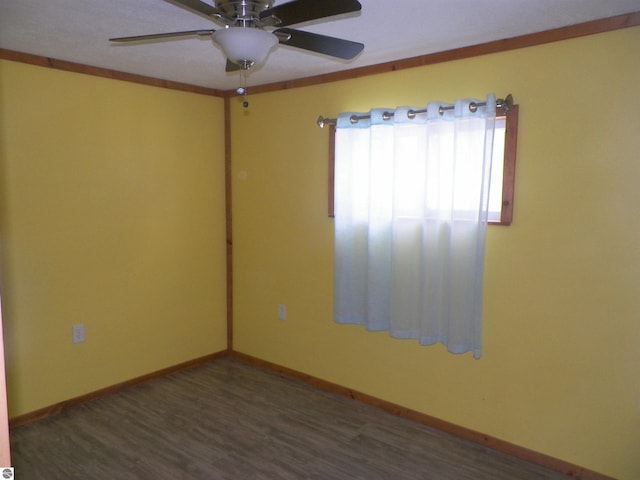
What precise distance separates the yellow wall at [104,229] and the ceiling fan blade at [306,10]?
1.92 metres

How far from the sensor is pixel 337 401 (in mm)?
3137

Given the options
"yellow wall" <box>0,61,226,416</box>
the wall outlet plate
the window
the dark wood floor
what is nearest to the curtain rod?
the window

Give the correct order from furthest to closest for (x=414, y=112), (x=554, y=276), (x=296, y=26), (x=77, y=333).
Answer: (x=77, y=333) → (x=414, y=112) → (x=554, y=276) → (x=296, y=26)

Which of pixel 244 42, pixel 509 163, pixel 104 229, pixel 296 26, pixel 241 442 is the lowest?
pixel 241 442

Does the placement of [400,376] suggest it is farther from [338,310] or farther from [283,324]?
[283,324]

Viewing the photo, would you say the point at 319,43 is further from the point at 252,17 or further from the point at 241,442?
the point at 241,442

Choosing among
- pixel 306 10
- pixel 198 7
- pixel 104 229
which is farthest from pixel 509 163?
pixel 104 229

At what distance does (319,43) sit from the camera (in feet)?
5.49

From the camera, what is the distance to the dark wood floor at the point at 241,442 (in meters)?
2.35

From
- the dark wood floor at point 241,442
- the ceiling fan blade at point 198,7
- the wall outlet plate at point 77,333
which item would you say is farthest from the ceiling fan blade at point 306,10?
the wall outlet plate at point 77,333

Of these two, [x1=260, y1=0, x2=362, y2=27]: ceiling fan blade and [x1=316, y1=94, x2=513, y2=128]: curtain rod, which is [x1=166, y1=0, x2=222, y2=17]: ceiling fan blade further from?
[x1=316, y1=94, x2=513, y2=128]: curtain rod

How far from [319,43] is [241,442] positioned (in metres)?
2.13

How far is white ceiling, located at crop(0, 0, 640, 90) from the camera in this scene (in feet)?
6.27

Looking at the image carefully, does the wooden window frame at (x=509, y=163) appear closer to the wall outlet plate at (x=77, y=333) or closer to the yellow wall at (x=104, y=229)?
the yellow wall at (x=104, y=229)
